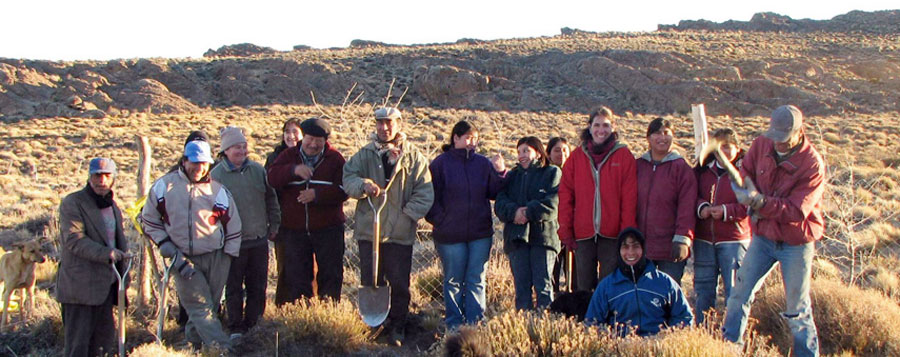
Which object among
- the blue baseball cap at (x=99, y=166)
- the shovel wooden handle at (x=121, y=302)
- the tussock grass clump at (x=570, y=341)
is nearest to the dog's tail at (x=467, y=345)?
the tussock grass clump at (x=570, y=341)

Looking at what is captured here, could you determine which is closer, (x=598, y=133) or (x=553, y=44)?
(x=598, y=133)

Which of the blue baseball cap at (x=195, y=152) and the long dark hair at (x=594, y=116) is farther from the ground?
the long dark hair at (x=594, y=116)

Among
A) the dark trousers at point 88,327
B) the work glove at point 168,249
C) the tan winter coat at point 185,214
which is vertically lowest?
the dark trousers at point 88,327

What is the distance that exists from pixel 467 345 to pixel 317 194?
2267mm

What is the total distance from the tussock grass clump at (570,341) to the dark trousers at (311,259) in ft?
6.38

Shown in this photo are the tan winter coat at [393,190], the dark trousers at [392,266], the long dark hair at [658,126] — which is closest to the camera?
the long dark hair at [658,126]

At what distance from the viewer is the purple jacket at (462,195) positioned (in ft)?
19.2

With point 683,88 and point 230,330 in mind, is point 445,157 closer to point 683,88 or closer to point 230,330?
point 230,330

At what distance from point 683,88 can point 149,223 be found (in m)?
Answer: 39.0

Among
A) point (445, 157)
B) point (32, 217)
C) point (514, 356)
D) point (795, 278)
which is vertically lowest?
point (32, 217)

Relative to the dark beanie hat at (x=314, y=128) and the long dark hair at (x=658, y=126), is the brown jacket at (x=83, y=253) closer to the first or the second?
the dark beanie hat at (x=314, y=128)

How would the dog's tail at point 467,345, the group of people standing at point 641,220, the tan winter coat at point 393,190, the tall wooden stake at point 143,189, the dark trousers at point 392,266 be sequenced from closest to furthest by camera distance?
the dog's tail at point 467,345 < the group of people standing at point 641,220 < the tan winter coat at point 393,190 < the dark trousers at point 392,266 < the tall wooden stake at point 143,189

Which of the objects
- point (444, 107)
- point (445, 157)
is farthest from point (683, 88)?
point (445, 157)

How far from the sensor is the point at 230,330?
6.14 m
